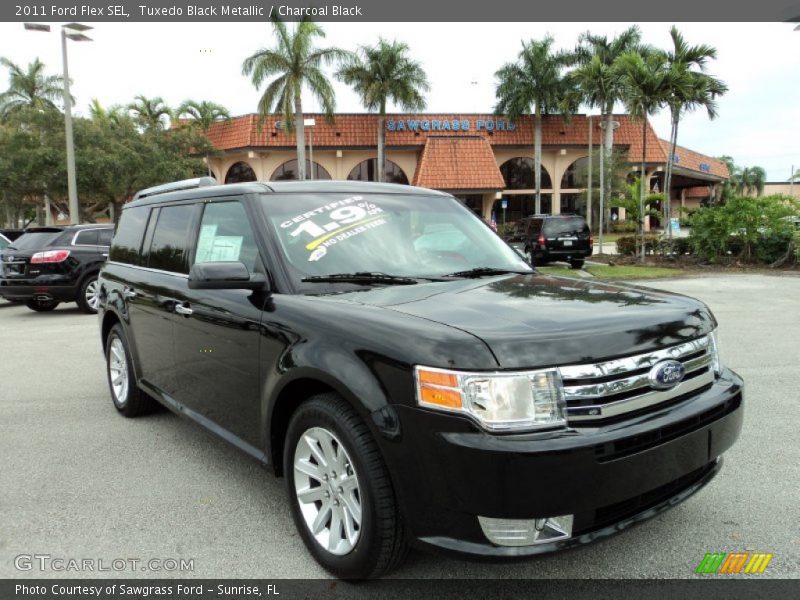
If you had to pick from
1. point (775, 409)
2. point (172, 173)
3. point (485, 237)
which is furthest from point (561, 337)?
point (172, 173)

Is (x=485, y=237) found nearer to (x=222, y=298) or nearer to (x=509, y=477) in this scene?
(x=222, y=298)

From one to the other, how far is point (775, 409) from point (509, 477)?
399 cm

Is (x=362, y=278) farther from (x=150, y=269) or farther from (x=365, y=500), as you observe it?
(x=150, y=269)

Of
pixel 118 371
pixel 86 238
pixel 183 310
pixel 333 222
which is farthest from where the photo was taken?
pixel 86 238

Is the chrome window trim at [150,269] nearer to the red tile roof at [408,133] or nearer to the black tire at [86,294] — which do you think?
the black tire at [86,294]

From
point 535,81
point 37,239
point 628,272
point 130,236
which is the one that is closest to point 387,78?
point 535,81

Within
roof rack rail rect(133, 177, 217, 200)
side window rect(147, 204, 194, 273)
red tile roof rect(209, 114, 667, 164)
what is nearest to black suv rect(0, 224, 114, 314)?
Result: roof rack rail rect(133, 177, 217, 200)

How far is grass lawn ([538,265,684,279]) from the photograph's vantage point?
56.5ft

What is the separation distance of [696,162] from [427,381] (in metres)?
53.1

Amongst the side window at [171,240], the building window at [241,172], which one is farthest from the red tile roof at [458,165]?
the side window at [171,240]

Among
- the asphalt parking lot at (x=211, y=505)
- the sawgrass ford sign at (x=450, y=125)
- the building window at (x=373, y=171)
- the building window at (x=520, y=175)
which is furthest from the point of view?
the building window at (x=520, y=175)

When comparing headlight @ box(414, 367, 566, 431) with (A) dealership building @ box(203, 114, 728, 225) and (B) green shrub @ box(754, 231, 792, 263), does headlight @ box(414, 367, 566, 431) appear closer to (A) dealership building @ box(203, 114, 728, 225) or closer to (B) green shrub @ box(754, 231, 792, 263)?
(B) green shrub @ box(754, 231, 792, 263)

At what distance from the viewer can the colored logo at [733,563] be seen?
2.77 m

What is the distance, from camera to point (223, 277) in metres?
3.03
